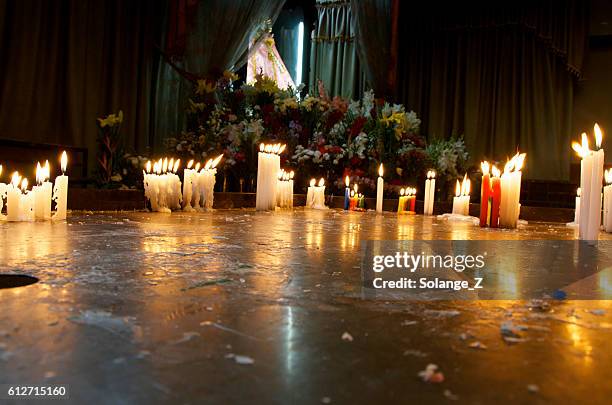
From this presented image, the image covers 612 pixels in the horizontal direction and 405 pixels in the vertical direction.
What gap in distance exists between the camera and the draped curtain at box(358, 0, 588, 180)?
9.06 metres

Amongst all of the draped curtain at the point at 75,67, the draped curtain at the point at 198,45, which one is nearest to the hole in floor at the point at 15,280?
the draped curtain at the point at 75,67

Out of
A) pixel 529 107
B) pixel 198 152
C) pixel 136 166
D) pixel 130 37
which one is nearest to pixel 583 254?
pixel 136 166

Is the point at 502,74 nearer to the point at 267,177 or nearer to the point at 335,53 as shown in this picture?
the point at 335,53

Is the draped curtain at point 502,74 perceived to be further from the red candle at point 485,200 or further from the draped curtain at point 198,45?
the red candle at point 485,200

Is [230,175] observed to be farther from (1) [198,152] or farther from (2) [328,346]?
(2) [328,346]

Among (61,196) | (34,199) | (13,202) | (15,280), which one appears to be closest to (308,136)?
(61,196)

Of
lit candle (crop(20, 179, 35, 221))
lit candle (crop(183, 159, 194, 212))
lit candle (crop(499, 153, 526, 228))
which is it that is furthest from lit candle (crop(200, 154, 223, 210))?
lit candle (crop(499, 153, 526, 228))

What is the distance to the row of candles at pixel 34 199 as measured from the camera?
237cm

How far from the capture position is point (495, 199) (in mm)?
3096

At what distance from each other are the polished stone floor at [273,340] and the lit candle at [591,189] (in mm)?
1111

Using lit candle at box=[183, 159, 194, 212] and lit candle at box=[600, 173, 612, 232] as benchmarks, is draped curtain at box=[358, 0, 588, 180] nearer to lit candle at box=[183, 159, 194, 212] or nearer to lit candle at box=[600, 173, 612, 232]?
lit candle at box=[183, 159, 194, 212]

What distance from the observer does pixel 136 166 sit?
16.4 feet

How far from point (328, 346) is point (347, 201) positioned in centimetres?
451

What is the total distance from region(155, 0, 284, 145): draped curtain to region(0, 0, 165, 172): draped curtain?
0.95 ft
